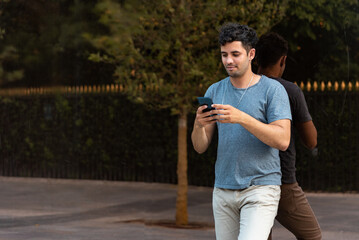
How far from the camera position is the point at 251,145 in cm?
354

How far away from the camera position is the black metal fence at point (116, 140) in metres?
8.77

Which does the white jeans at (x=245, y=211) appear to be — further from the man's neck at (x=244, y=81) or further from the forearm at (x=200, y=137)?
the man's neck at (x=244, y=81)

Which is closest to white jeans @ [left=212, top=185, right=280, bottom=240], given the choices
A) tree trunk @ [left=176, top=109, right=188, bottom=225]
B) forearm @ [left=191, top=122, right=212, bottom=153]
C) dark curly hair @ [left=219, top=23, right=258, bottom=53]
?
forearm @ [left=191, top=122, right=212, bottom=153]

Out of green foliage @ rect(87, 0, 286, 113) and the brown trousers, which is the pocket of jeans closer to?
the brown trousers

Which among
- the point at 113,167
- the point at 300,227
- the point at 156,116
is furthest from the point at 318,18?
the point at 300,227

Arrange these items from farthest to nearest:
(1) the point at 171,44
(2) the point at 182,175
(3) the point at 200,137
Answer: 1. (2) the point at 182,175
2. (1) the point at 171,44
3. (3) the point at 200,137

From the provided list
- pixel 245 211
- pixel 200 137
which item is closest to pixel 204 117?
pixel 200 137

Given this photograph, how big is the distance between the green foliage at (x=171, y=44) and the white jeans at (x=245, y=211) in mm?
4743

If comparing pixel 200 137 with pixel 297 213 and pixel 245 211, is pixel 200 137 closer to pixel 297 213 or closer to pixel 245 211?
pixel 245 211

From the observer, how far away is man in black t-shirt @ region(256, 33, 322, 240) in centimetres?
394

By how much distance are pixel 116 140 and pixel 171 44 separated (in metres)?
4.63

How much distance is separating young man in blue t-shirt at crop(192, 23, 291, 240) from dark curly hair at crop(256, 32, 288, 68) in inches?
19.8

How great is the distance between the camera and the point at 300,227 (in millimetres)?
4047

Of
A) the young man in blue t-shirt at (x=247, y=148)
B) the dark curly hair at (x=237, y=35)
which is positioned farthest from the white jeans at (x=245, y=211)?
the dark curly hair at (x=237, y=35)
